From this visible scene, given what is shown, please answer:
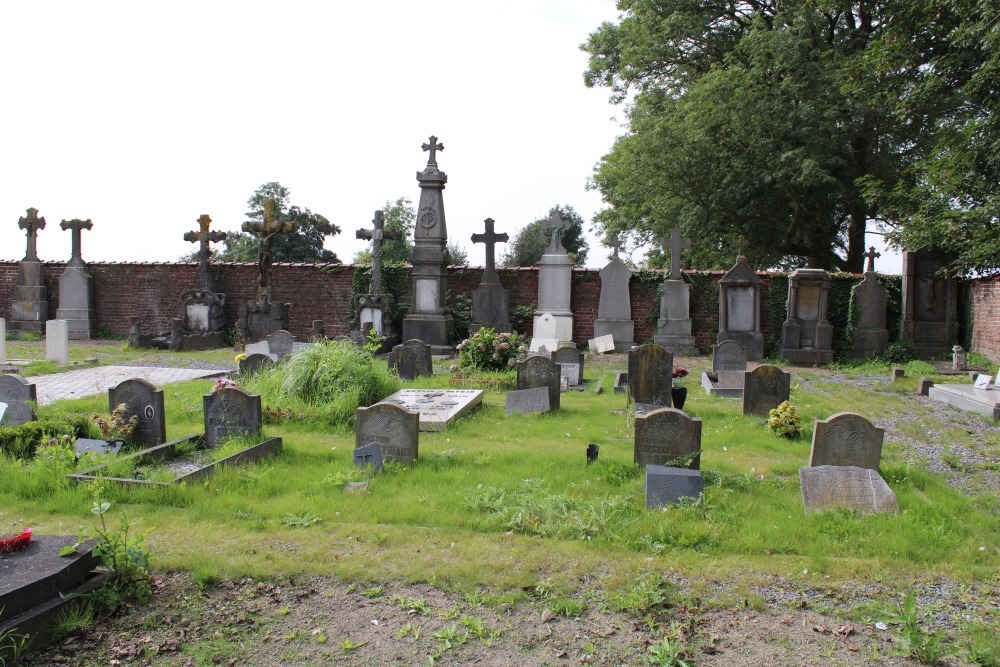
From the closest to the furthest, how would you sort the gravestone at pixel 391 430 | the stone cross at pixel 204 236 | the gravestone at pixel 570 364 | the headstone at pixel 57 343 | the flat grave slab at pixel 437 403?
the gravestone at pixel 391 430 < the flat grave slab at pixel 437 403 < the gravestone at pixel 570 364 < the headstone at pixel 57 343 < the stone cross at pixel 204 236

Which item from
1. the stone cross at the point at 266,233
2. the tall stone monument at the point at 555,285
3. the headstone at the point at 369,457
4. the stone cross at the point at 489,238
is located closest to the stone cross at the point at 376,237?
the stone cross at the point at 266,233

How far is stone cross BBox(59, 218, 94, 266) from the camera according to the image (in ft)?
65.4

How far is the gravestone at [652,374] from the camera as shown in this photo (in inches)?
347

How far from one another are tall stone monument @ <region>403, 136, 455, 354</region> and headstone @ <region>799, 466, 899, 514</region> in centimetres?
1169

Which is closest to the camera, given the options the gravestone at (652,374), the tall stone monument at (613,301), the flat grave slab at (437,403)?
the flat grave slab at (437,403)

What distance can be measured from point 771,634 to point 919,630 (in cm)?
69

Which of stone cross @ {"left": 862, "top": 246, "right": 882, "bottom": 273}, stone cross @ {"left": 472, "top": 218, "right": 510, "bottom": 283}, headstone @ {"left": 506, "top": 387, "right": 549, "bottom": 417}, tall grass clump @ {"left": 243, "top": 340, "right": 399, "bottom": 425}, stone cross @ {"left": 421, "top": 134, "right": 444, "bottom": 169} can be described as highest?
stone cross @ {"left": 421, "top": 134, "right": 444, "bottom": 169}

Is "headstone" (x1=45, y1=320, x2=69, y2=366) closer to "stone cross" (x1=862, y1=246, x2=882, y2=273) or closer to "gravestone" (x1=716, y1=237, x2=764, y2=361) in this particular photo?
"gravestone" (x1=716, y1=237, x2=764, y2=361)

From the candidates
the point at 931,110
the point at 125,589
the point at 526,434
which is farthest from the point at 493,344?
the point at 931,110

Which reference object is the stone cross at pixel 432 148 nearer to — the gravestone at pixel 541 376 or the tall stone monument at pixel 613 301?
the tall stone monument at pixel 613 301

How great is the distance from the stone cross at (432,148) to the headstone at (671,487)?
12653 millimetres

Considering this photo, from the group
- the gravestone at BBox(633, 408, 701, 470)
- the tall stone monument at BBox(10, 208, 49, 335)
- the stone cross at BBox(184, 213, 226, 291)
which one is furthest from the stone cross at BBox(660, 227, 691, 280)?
the tall stone monument at BBox(10, 208, 49, 335)

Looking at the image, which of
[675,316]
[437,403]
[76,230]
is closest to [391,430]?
[437,403]

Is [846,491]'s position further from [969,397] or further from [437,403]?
[969,397]
